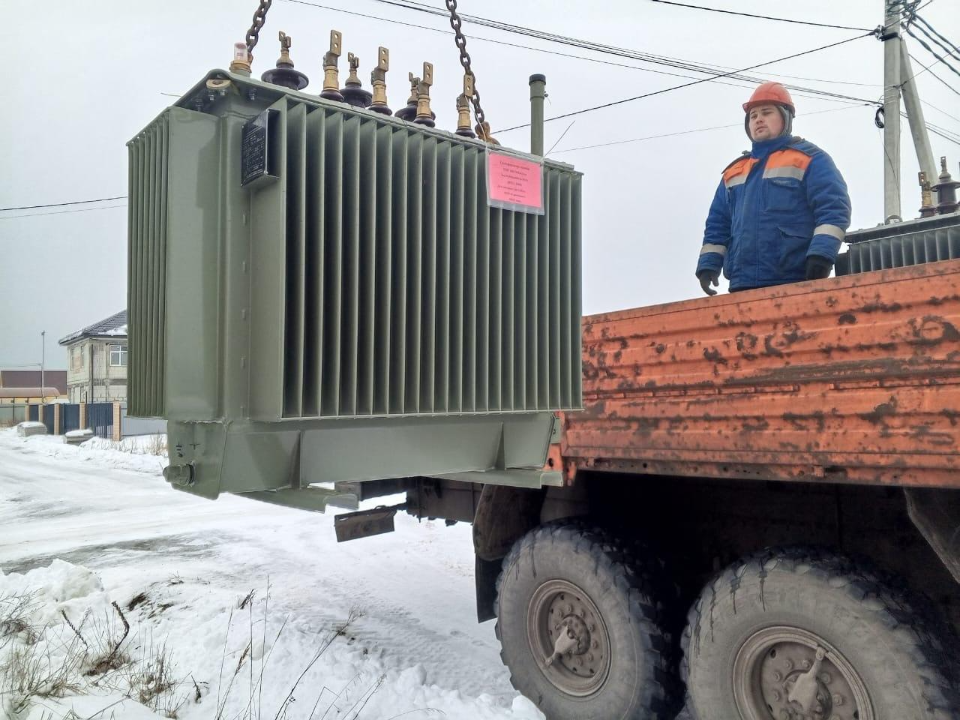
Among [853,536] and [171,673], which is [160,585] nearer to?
[171,673]

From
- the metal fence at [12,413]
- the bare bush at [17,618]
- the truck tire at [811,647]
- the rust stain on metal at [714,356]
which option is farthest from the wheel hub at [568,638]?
the metal fence at [12,413]

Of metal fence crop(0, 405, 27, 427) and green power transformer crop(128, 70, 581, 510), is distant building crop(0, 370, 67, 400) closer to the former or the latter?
metal fence crop(0, 405, 27, 427)

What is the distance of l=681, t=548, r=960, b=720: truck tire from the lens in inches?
77.6

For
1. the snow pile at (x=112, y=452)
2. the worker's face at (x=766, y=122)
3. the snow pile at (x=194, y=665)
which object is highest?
the worker's face at (x=766, y=122)

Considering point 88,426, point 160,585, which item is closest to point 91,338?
point 88,426

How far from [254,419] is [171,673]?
8.04 ft

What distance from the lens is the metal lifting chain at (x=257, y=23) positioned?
158 cm

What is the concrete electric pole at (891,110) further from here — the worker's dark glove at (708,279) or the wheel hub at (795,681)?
the wheel hub at (795,681)

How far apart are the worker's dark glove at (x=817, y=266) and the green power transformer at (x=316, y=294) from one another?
1.55m

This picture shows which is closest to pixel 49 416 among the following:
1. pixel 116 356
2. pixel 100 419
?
pixel 100 419

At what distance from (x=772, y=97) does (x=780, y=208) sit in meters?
0.53

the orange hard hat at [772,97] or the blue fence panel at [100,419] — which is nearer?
the orange hard hat at [772,97]

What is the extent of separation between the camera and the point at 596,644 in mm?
2875

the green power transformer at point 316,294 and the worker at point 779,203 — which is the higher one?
the worker at point 779,203
